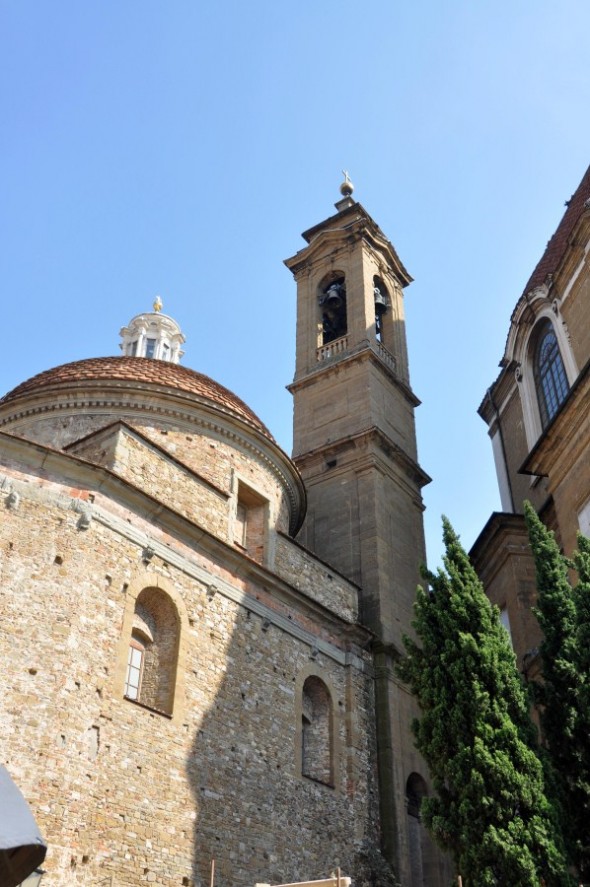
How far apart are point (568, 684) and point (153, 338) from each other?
14500mm

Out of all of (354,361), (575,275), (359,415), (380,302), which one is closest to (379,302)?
(380,302)

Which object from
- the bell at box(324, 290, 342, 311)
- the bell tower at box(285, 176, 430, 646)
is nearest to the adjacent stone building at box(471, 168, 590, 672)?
the bell tower at box(285, 176, 430, 646)

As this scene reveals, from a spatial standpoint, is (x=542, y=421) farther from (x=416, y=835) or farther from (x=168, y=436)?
(x=416, y=835)

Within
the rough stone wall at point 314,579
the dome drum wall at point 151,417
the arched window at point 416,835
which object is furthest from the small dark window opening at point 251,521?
the arched window at point 416,835

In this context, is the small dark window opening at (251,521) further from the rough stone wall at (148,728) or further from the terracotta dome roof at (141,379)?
the terracotta dome roof at (141,379)

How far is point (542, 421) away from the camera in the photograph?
64.2 feet

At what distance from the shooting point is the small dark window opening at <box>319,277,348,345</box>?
25261 millimetres

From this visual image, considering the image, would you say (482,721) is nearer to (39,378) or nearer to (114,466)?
(114,466)

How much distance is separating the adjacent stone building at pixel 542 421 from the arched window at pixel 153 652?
6794mm

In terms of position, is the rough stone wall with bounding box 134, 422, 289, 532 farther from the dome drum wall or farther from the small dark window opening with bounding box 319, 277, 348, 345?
the small dark window opening with bounding box 319, 277, 348, 345

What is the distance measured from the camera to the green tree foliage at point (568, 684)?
36.4 ft

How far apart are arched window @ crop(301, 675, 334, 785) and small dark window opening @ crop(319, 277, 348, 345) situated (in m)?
11.9

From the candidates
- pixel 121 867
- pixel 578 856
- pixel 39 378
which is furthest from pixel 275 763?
pixel 39 378

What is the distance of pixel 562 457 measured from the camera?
51.4ft
